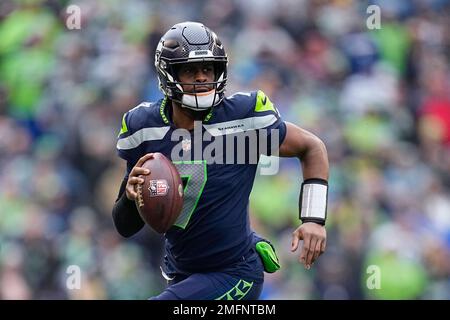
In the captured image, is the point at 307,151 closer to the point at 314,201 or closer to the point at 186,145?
the point at 314,201

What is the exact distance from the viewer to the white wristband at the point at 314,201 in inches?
212

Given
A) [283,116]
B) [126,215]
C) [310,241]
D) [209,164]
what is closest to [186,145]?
[209,164]

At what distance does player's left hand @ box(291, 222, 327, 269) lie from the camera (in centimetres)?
520

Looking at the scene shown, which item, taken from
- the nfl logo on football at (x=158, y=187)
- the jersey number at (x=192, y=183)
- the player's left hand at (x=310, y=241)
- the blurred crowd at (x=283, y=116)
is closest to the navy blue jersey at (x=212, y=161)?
the jersey number at (x=192, y=183)

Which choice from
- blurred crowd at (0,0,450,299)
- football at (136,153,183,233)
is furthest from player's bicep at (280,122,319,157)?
blurred crowd at (0,0,450,299)

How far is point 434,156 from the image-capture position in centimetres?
948

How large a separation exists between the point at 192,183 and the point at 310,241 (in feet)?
2.21

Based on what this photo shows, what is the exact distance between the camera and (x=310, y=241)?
5.24 metres

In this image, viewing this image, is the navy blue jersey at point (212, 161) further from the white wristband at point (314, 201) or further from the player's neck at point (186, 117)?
the white wristband at point (314, 201)

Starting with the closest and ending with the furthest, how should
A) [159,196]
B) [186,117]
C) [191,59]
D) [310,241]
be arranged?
[159,196] → [310,241] → [191,59] → [186,117]

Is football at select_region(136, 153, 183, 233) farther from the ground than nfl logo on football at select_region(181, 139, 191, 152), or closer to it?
closer to it

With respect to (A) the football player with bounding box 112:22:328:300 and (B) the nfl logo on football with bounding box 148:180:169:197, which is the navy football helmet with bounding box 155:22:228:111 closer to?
(A) the football player with bounding box 112:22:328:300

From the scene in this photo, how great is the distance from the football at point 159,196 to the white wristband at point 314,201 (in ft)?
2.20

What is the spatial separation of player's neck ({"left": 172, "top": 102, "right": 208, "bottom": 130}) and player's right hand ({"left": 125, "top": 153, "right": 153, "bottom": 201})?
0.32m
